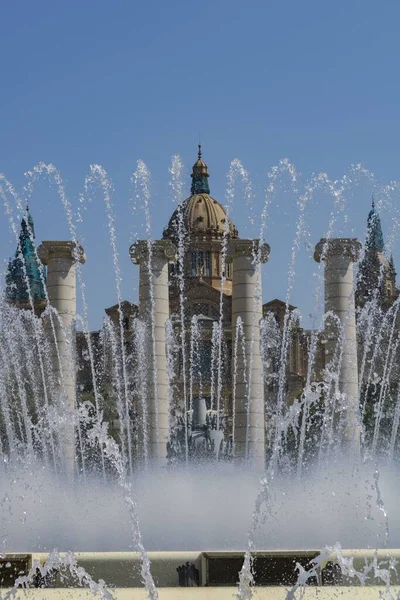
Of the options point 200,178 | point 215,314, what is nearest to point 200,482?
point 215,314

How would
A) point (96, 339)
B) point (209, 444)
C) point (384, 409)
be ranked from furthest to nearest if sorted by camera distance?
point (96, 339) < point (384, 409) < point (209, 444)

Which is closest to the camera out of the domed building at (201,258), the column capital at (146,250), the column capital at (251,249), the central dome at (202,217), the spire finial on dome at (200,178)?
the column capital at (251,249)

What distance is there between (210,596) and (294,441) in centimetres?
2997

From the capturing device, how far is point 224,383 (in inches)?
2562

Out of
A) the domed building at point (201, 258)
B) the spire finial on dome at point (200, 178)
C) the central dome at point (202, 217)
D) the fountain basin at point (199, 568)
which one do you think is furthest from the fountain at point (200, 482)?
the spire finial on dome at point (200, 178)

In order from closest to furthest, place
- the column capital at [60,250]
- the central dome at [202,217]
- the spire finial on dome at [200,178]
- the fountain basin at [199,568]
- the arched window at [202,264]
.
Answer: the fountain basin at [199,568] → the column capital at [60,250] → the central dome at [202,217] → the arched window at [202,264] → the spire finial on dome at [200,178]

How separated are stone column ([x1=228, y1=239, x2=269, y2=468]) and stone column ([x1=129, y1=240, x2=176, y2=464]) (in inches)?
54.9

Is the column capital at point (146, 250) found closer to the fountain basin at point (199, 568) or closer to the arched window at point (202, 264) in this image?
the fountain basin at point (199, 568)

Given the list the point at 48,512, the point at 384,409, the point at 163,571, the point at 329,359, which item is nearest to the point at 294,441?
the point at 384,409

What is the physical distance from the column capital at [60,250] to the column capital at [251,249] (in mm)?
3022

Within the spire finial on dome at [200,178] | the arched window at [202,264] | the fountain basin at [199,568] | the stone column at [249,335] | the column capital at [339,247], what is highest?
the spire finial on dome at [200,178]

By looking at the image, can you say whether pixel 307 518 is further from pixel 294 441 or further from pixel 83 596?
pixel 294 441

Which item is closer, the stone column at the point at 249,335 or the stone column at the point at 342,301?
the stone column at the point at 342,301

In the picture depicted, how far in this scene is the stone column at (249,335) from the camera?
75.5 feet
